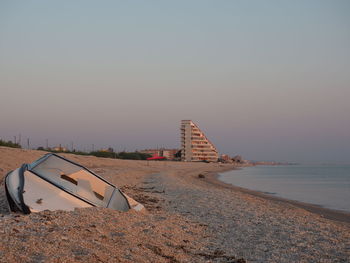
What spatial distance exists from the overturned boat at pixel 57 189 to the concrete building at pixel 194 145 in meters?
114

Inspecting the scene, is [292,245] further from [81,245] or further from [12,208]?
[12,208]

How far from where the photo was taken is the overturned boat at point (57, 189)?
A: 7074mm

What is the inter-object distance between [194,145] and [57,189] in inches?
4705

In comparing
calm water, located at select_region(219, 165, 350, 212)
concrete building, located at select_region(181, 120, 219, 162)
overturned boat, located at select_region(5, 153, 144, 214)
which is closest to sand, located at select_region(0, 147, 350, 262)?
overturned boat, located at select_region(5, 153, 144, 214)

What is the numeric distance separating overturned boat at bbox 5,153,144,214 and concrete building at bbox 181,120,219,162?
114178mm

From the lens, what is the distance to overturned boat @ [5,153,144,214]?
707 centimetres

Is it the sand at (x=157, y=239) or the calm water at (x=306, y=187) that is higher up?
the sand at (x=157, y=239)

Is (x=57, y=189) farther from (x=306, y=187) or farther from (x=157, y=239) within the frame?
(x=306, y=187)

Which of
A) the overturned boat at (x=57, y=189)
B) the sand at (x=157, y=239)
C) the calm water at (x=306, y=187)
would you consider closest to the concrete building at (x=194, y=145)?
the calm water at (x=306, y=187)

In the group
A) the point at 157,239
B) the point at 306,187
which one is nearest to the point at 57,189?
the point at 157,239

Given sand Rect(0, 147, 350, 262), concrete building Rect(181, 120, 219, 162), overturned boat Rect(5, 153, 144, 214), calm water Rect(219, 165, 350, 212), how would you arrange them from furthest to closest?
concrete building Rect(181, 120, 219, 162) < calm water Rect(219, 165, 350, 212) < overturned boat Rect(5, 153, 144, 214) < sand Rect(0, 147, 350, 262)

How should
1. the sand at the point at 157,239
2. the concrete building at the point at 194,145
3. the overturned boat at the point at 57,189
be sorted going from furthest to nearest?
the concrete building at the point at 194,145
the overturned boat at the point at 57,189
the sand at the point at 157,239

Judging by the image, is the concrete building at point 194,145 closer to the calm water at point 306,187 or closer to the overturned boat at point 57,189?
the calm water at point 306,187

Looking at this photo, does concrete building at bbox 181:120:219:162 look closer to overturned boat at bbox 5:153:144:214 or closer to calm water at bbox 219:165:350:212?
calm water at bbox 219:165:350:212
